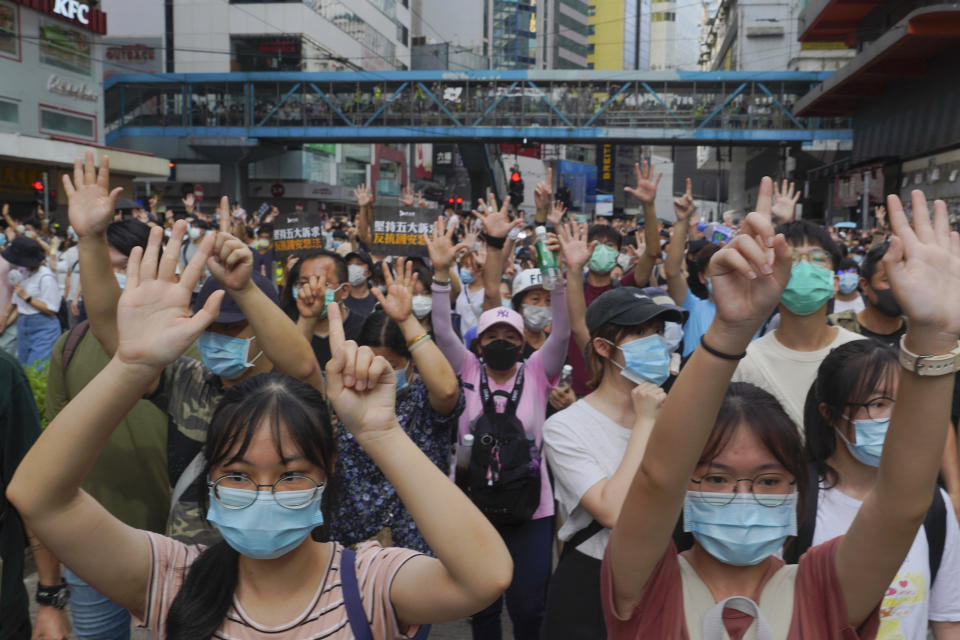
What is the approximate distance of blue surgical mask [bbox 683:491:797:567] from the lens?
6.47ft

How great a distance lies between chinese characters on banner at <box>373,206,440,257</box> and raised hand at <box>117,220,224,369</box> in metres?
5.50

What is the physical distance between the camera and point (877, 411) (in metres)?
2.50

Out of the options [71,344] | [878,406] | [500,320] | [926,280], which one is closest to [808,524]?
[878,406]

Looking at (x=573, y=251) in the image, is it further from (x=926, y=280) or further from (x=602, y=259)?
(x=926, y=280)

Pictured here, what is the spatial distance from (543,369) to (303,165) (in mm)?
44226

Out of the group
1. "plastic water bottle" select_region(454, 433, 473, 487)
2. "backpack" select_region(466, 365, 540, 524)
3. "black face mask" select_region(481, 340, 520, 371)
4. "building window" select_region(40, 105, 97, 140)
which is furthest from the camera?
"building window" select_region(40, 105, 97, 140)

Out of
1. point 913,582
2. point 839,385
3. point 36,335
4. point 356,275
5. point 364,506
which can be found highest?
point 839,385

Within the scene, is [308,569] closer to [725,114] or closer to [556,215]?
[556,215]

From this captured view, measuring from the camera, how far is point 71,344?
3527 mm

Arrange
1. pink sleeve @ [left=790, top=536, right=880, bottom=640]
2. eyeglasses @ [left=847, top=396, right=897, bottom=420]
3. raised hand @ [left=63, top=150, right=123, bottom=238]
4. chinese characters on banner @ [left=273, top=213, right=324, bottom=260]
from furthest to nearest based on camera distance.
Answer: chinese characters on banner @ [left=273, top=213, right=324, bottom=260], raised hand @ [left=63, top=150, right=123, bottom=238], eyeglasses @ [left=847, top=396, right=897, bottom=420], pink sleeve @ [left=790, top=536, right=880, bottom=640]

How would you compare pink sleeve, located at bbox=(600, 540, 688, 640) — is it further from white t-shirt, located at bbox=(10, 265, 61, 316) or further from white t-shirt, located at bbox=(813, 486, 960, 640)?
white t-shirt, located at bbox=(10, 265, 61, 316)

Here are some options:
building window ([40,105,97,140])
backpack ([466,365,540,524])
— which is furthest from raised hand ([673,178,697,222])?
building window ([40,105,97,140])

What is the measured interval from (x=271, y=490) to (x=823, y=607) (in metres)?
1.28

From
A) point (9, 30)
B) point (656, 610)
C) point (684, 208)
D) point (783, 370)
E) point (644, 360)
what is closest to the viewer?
point (656, 610)
